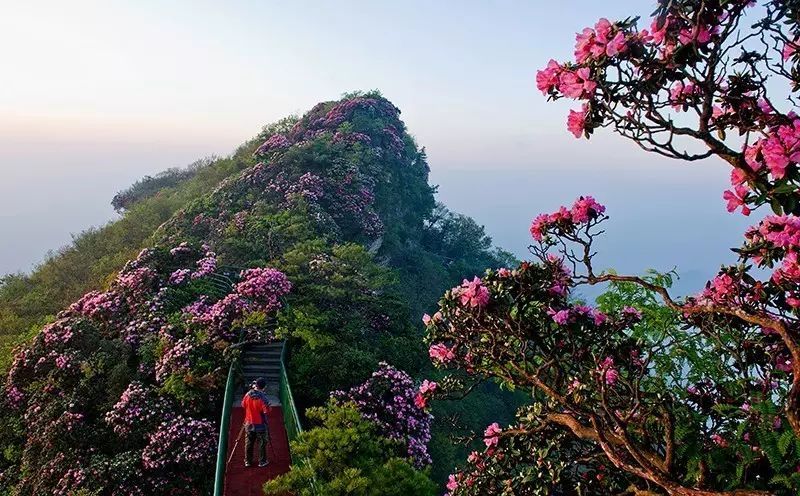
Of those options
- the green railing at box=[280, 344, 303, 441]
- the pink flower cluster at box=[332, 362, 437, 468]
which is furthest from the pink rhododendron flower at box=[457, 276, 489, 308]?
the pink flower cluster at box=[332, 362, 437, 468]

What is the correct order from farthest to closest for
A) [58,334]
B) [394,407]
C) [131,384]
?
1. [58,334]
2. [131,384]
3. [394,407]

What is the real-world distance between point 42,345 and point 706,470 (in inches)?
544

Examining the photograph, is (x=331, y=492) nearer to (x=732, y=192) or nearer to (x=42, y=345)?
(x=732, y=192)

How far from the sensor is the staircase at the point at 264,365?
38.3 ft

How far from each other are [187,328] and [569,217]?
9630 mm

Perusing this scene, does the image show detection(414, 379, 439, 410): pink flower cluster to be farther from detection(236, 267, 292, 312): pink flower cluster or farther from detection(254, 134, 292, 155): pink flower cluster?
detection(254, 134, 292, 155): pink flower cluster


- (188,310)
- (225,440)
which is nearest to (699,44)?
(225,440)

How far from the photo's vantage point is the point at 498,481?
5.04 meters

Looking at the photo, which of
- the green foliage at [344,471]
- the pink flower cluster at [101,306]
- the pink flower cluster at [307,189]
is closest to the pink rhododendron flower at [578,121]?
the green foliage at [344,471]

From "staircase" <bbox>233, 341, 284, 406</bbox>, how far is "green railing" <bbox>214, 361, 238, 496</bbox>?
2.92 ft

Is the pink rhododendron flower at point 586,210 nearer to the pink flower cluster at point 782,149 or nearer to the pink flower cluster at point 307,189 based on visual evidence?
the pink flower cluster at point 782,149

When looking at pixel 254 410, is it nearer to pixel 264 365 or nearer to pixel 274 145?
pixel 264 365

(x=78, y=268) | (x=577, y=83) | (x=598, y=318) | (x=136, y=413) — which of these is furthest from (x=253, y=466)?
(x=78, y=268)

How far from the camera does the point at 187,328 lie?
464 inches
